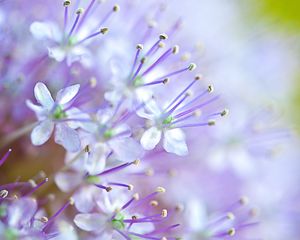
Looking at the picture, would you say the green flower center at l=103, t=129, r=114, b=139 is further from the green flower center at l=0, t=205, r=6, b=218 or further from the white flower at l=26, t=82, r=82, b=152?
the green flower center at l=0, t=205, r=6, b=218

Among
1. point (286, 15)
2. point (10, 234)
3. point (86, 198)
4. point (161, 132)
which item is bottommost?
point (10, 234)

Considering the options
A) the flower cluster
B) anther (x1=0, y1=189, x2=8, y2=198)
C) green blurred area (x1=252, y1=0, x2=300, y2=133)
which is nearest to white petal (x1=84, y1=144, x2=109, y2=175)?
the flower cluster

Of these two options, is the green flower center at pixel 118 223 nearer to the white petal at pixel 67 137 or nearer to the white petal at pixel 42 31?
the white petal at pixel 67 137

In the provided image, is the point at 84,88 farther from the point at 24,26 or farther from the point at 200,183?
the point at 200,183

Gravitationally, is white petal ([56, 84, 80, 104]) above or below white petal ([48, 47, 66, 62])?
below

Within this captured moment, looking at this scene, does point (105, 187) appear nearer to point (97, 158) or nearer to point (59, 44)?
point (97, 158)

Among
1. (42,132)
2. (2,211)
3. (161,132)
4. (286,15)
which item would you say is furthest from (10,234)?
(286,15)

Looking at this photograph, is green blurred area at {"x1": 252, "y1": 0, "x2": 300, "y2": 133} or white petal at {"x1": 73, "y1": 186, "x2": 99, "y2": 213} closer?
white petal at {"x1": 73, "y1": 186, "x2": 99, "y2": 213}
